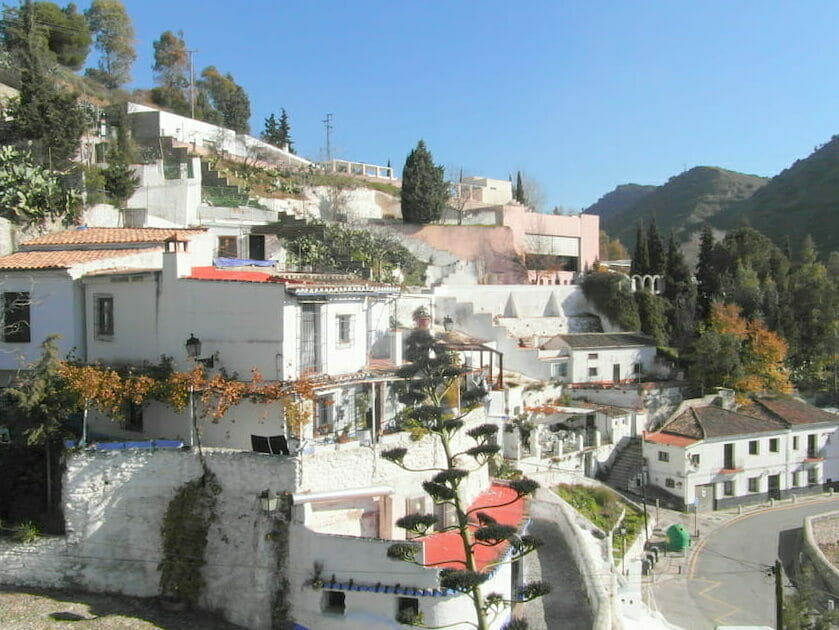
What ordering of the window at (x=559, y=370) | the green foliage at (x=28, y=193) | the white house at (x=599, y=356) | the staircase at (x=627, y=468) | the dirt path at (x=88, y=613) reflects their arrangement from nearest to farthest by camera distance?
the dirt path at (x=88, y=613) → the green foliage at (x=28, y=193) → the staircase at (x=627, y=468) → the window at (x=559, y=370) → the white house at (x=599, y=356)

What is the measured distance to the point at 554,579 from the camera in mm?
17766

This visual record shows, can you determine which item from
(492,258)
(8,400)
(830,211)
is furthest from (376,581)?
(830,211)

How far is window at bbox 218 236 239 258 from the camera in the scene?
28325mm

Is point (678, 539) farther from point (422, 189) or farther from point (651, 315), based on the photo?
point (422, 189)

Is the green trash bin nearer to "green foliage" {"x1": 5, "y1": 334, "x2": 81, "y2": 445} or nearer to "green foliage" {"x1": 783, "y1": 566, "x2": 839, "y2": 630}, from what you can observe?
"green foliage" {"x1": 783, "y1": 566, "x2": 839, "y2": 630}

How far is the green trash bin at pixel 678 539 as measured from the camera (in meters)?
25.2

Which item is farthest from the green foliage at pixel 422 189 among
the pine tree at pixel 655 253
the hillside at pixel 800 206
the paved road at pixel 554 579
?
the hillside at pixel 800 206

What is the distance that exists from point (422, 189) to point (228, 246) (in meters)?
14.6

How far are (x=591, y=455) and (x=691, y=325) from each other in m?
13.1

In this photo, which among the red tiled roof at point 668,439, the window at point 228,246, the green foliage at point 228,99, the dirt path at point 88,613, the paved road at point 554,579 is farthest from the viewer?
the green foliage at point 228,99

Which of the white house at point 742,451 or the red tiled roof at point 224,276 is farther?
Answer: the white house at point 742,451

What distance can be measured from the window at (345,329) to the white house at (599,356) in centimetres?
1554

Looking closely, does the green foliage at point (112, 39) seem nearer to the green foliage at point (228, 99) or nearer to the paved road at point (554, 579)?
the green foliage at point (228, 99)

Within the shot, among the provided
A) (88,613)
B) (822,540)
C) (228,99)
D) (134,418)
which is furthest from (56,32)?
(822,540)
